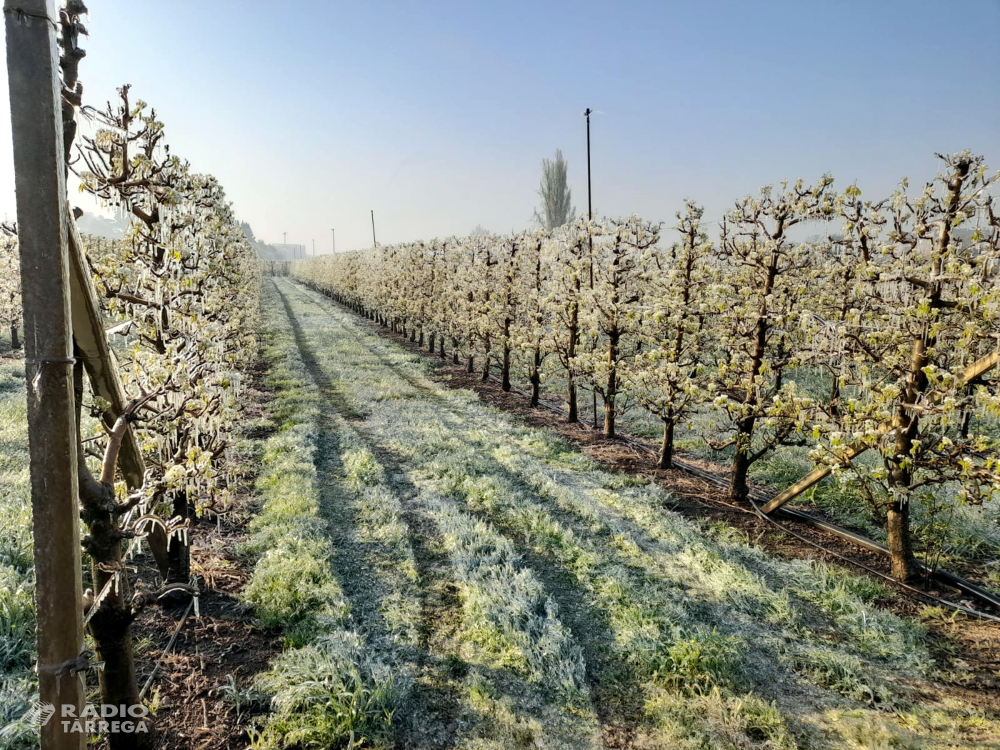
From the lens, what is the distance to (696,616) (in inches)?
218

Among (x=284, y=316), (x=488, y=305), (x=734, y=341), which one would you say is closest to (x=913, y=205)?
(x=734, y=341)

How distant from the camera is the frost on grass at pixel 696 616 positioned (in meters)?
4.20

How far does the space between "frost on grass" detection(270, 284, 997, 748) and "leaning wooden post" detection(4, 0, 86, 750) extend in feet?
11.6

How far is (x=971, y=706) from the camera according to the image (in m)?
4.35

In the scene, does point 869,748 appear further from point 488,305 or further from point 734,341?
point 488,305

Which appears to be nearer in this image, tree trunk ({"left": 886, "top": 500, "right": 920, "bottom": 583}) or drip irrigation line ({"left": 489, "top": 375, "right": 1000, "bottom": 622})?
drip irrigation line ({"left": 489, "top": 375, "right": 1000, "bottom": 622})

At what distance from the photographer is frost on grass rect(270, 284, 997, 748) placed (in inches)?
165

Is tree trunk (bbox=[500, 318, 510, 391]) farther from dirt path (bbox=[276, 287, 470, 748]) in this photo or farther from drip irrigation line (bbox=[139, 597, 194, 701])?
drip irrigation line (bbox=[139, 597, 194, 701])

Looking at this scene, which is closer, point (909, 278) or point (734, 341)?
point (909, 278)

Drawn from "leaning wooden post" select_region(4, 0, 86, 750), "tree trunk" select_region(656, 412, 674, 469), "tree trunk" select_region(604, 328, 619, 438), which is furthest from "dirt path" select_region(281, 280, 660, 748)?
"tree trunk" select_region(604, 328, 619, 438)

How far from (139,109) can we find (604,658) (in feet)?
22.9

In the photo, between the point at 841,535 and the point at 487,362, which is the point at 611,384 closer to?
the point at 841,535

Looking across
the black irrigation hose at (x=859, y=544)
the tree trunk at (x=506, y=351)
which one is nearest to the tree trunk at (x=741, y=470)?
the black irrigation hose at (x=859, y=544)

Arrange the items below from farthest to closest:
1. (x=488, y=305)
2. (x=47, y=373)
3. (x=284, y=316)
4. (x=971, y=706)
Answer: (x=284, y=316) → (x=488, y=305) → (x=971, y=706) → (x=47, y=373)
